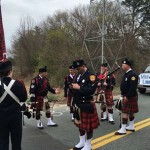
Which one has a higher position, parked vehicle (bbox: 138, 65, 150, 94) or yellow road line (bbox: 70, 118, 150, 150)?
parked vehicle (bbox: 138, 65, 150, 94)

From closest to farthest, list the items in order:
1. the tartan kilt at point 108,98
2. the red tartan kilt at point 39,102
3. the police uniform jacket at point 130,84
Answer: the police uniform jacket at point 130,84
the red tartan kilt at point 39,102
the tartan kilt at point 108,98

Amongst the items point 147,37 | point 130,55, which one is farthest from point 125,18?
point 130,55

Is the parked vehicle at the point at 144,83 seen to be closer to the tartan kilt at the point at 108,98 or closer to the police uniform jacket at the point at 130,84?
the tartan kilt at the point at 108,98

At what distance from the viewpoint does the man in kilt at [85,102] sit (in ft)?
20.7

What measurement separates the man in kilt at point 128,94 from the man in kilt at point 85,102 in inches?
57.4

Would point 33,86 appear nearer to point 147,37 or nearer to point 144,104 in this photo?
point 144,104

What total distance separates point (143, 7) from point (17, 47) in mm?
16974

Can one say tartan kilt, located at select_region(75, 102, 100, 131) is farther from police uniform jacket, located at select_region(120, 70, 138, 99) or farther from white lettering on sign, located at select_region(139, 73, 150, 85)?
white lettering on sign, located at select_region(139, 73, 150, 85)

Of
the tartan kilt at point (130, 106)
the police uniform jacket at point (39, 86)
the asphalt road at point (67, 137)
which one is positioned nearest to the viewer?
the asphalt road at point (67, 137)

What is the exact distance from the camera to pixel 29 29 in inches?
1791

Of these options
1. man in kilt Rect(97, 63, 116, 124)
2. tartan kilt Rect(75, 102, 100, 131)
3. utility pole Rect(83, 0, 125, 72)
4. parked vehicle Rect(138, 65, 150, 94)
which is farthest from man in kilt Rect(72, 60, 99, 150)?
utility pole Rect(83, 0, 125, 72)

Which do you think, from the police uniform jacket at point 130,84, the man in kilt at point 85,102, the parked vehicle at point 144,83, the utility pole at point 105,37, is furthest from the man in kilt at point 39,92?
the utility pole at point 105,37

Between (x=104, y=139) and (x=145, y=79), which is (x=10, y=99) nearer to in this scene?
(x=104, y=139)

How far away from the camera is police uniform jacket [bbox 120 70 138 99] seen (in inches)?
300
